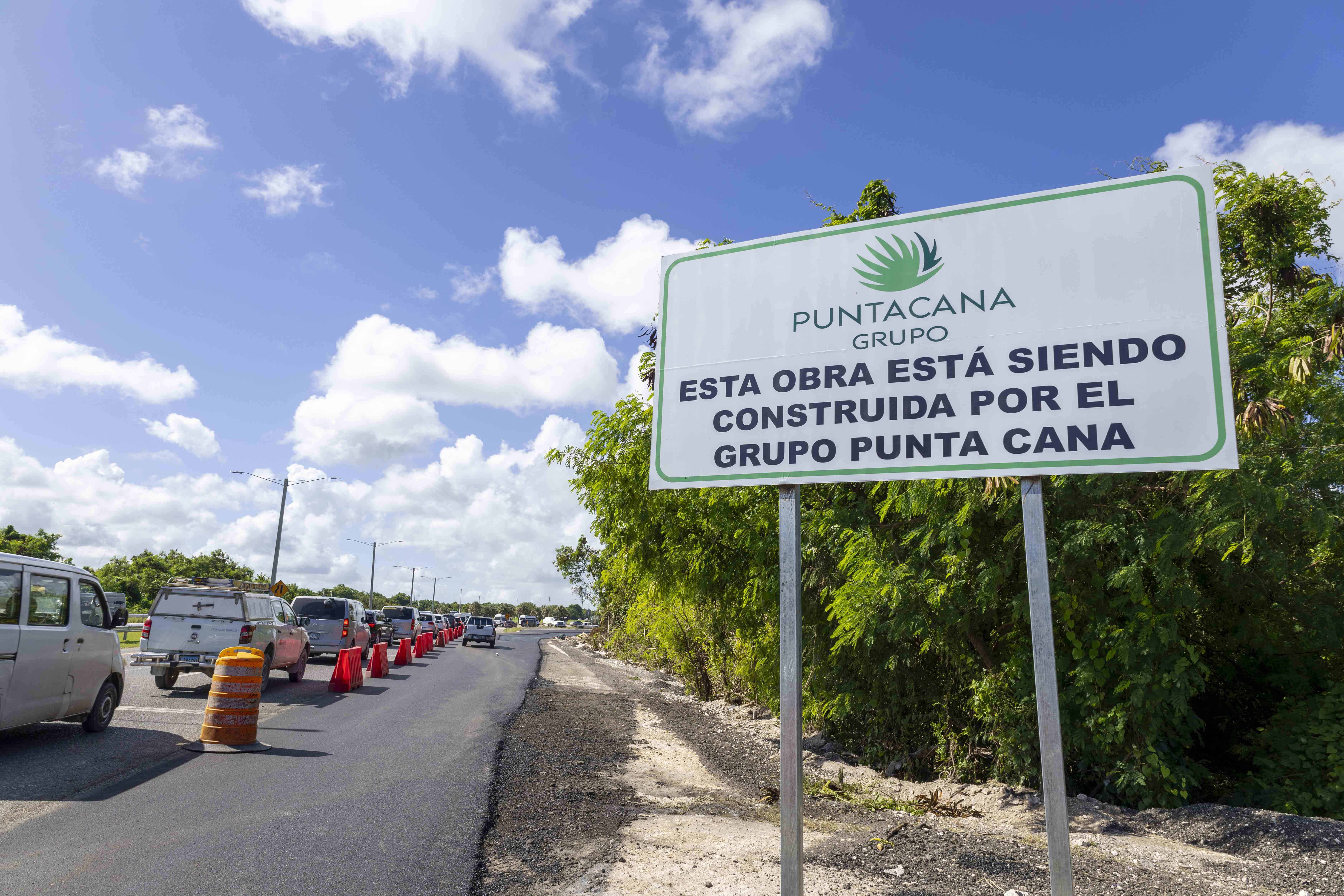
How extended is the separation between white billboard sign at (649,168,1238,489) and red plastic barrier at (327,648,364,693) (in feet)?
45.1

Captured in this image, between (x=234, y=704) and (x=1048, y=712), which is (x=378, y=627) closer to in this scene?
(x=234, y=704)

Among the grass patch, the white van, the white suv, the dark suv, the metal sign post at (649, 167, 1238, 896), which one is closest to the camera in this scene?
the metal sign post at (649, 167, 1238, 896)

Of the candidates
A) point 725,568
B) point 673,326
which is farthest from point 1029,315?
point 725,568

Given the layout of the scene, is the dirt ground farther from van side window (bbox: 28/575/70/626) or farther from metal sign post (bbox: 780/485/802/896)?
van side window (bbox: 28/575/70/626)

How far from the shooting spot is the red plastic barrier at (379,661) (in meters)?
19.3

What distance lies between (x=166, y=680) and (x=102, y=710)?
5.70 meters

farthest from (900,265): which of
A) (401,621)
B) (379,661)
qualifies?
(401,621)

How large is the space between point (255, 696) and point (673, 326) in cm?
759

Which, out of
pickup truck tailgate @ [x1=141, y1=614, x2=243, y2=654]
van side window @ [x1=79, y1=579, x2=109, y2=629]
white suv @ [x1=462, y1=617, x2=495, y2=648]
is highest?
van side window @ [x1=79, y1=579, x2=109, y2=629]

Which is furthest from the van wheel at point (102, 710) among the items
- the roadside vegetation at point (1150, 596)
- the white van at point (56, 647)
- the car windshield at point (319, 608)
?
the car windshield at point (319, 608)

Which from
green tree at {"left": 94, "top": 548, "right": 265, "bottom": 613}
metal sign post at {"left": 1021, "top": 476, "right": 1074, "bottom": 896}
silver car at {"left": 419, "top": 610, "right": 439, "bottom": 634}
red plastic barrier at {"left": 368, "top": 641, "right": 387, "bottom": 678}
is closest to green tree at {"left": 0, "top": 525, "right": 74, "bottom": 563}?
green tree at {"left": 94, "top": 548, "right": 265, "bottom": 613}

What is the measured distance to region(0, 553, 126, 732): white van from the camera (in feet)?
25.7

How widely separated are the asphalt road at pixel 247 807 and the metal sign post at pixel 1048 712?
11.4 ft

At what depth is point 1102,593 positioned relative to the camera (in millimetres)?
7133
